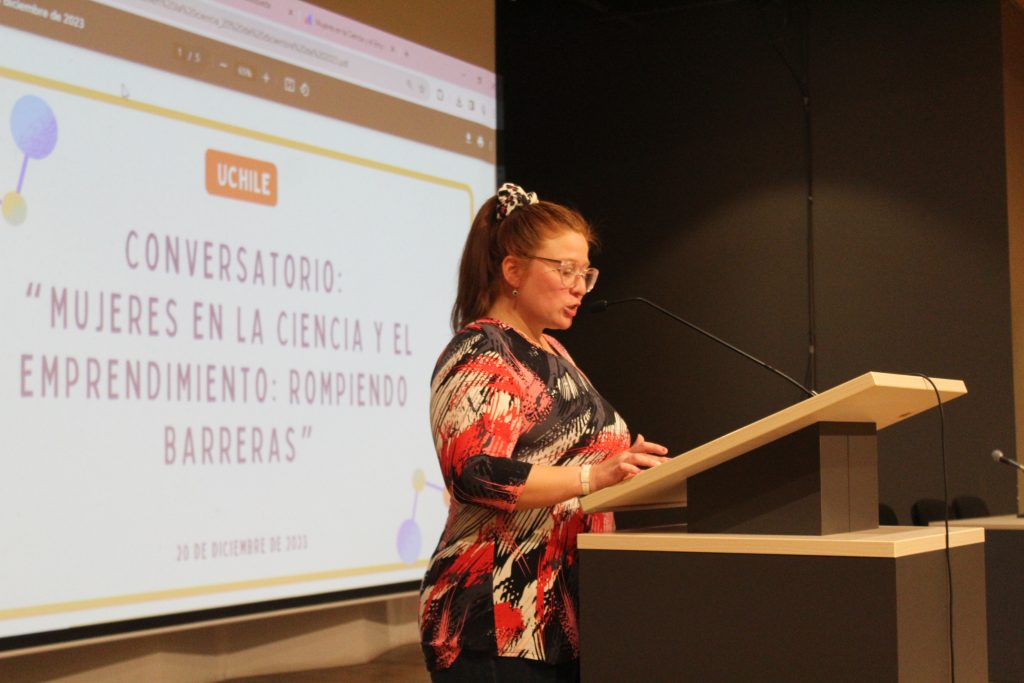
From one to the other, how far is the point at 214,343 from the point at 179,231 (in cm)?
30

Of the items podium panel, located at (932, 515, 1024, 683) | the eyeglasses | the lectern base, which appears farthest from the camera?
podium panel, located at (932, 515, 1024, 683)

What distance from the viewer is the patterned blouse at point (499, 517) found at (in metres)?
1.57

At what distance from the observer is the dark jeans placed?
1.61 metres

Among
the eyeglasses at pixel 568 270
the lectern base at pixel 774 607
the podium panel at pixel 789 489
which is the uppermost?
the eyeglasses at pixel 568 270

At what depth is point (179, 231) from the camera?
9.61 feet

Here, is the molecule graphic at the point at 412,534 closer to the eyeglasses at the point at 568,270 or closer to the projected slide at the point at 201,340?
the projected slide at the point at 201,340

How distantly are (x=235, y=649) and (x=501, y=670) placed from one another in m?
2.03

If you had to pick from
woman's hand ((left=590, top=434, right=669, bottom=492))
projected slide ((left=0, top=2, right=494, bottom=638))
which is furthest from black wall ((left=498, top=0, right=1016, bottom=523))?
woman's hand ((left=590, top=434, right=669, bottom=492))

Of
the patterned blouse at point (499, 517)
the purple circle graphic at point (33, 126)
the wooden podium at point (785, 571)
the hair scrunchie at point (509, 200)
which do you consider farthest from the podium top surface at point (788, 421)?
the purple circle graphic at point (33, 126)

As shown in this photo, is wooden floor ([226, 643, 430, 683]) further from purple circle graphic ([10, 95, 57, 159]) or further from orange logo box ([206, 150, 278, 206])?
purple circle graphic ([10, 95, 57, 159])

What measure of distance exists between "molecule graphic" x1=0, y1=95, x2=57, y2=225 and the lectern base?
1.67 meters

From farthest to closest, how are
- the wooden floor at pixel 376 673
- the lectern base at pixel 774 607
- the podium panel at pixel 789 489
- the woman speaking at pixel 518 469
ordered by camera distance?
the wooden floor at pixel 376 673, the woman speaking at pixel 518 469, the podium panel at pixel 789 489, the lectern base at pixel 774 607

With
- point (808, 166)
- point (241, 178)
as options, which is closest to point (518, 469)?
point (241, 178)

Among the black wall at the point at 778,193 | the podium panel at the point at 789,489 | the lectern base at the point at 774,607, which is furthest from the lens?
the black wall at the point at 778,193
